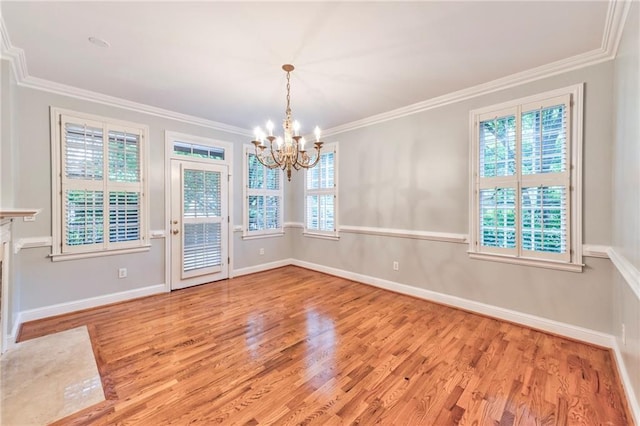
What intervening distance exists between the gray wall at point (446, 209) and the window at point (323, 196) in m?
0.17

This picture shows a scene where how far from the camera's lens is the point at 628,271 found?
1.72 metres

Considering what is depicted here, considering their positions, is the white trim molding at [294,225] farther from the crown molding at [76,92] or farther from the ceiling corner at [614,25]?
the ceiling corner at [614,25]

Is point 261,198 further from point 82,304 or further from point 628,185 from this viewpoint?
point 628,185

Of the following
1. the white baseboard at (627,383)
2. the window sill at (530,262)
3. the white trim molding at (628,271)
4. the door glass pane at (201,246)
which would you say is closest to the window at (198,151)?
the door glass pane at (201,246)

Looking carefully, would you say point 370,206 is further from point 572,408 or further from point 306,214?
point 572,408

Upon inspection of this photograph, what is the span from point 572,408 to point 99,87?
5263 millimetres

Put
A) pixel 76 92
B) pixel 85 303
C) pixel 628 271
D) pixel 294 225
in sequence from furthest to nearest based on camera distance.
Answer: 1. pixel 294 225
2. pixel 85 303
3. pixel 76 92
4. pixel 628 271

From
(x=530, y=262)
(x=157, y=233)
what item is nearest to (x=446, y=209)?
(x=530, y=262)

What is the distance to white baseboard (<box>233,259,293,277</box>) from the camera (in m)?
4.90

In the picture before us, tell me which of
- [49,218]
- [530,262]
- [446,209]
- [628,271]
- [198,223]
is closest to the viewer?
[628,271]

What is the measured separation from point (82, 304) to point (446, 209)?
4.73 m

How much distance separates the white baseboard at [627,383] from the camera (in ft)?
5.19

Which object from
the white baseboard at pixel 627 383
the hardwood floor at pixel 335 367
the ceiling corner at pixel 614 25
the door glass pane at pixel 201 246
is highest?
the ceiling corner at pixel 614 25

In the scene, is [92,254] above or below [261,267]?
above
